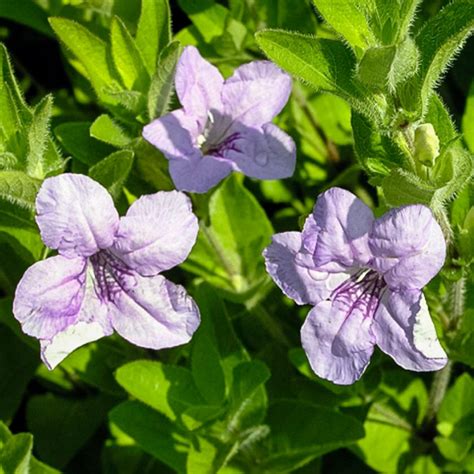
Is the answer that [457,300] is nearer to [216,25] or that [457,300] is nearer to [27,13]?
[216,25]

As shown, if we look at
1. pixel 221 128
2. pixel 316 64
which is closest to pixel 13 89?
pixel 221 128

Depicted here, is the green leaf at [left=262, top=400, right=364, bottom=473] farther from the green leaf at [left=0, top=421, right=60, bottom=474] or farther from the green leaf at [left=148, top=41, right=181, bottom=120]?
the green leaf at [left=148, top=41, right=181, bottom=120]

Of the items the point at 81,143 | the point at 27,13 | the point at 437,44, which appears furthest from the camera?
the point at 27,13

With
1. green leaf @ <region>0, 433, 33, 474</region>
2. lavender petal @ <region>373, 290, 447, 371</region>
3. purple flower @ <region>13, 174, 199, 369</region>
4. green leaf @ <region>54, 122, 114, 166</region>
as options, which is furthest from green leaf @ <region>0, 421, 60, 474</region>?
lavender petal @ <region>373, 290, 447, 371</region>

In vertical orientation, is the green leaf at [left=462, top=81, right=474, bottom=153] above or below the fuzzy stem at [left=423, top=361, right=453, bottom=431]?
above

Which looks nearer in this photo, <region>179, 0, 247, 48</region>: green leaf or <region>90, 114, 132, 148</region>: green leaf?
<region>90, 114, 132, 148</region>: green leaf

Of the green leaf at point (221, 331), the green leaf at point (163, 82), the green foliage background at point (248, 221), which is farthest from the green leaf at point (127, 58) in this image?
the green leaf at point (221, 331)

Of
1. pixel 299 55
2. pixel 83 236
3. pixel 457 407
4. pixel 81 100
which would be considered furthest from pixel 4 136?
pixel 457 407
